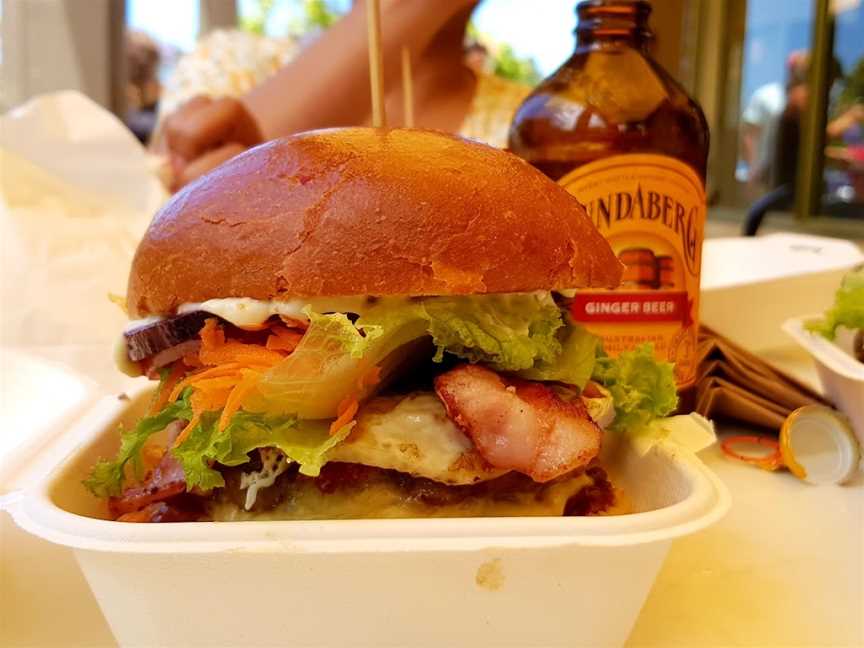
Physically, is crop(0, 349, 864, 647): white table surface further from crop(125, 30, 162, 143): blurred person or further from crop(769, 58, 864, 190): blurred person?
crop(125, 30, 162, 143): blurred person

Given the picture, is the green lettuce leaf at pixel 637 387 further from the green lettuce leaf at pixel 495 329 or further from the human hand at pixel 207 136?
the human hand at pixel 207 136

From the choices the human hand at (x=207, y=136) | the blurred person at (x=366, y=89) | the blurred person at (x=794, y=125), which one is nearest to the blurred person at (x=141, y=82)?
the blurred person at (x=366, y=89)

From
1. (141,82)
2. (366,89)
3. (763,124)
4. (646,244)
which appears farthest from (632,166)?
(763,124)

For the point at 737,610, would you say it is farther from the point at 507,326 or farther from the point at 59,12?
the point at 59,12

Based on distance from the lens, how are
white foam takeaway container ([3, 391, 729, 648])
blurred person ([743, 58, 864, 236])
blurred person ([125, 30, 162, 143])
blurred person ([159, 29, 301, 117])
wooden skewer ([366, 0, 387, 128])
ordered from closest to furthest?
white foam takeaway container ([3, 391, 729, 648]) → wooden skewer ([366, 0, 387, 128]) → blurred person ([159, 29, 301, 117]) → blurred person ([743, 58, 864, 236]) → blurred person ([125, 30, 162, 143])

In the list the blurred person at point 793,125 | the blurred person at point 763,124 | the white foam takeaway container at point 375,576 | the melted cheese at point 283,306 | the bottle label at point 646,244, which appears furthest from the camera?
the blurred person at point 763,124

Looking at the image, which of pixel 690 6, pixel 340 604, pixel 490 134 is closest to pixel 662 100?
pixel 340 604

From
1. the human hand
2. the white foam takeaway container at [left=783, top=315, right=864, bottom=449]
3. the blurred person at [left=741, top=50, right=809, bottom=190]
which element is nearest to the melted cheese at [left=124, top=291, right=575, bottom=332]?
the white foam takeaway container at [left=783, top=315, right=864, bottom=449]
